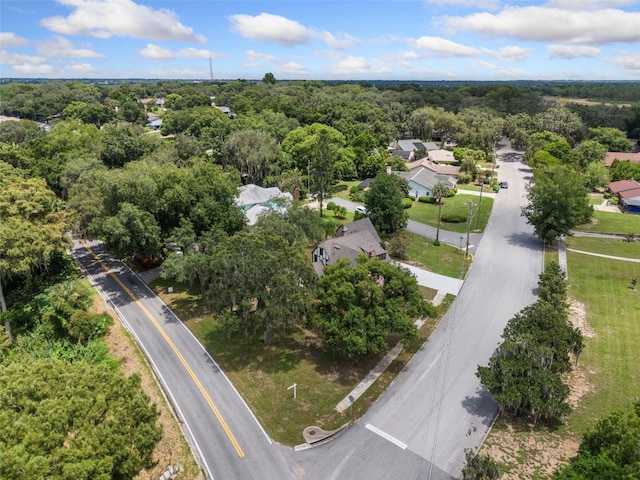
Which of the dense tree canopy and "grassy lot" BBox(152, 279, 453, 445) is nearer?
the dense tree canopy

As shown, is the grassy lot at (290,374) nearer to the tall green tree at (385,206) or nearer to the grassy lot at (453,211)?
the tall green tree at (385,206)

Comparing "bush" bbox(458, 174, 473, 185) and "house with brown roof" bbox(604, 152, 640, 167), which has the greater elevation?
"house with brown roof" bbox(604, 152, 640, 167)

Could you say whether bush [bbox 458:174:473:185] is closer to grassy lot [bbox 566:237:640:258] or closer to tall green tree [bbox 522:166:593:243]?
grassy lot [bbox 566:237:640:258]

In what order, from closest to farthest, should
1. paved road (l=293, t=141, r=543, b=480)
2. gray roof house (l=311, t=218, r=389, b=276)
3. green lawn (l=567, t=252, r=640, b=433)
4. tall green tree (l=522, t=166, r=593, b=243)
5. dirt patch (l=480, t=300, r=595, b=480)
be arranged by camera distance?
dirt patch (l=480, t=300, r=595, b=480) < paved road (l=293, t=141, r=543, b=480) < green lawn (l=567, t=252, r=640, b=433) < gray roof house (l=311, t=218, r=389, b=276) < tall green tree (l=522, t=166, r=593, b=243)

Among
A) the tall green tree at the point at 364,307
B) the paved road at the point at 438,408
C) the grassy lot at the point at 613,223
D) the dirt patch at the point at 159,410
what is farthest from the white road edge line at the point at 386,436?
the grassy lot at the point at 613,223

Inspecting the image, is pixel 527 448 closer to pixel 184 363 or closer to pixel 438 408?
pixel 438 408

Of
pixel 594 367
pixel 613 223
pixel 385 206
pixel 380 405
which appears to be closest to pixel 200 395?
pixel 380 405

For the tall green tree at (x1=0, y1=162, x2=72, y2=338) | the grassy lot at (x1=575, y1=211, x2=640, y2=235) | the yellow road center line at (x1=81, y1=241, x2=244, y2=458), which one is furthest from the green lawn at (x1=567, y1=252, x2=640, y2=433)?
the tall green tree at (x1=0, y1=162, x2=72, y2=338)
